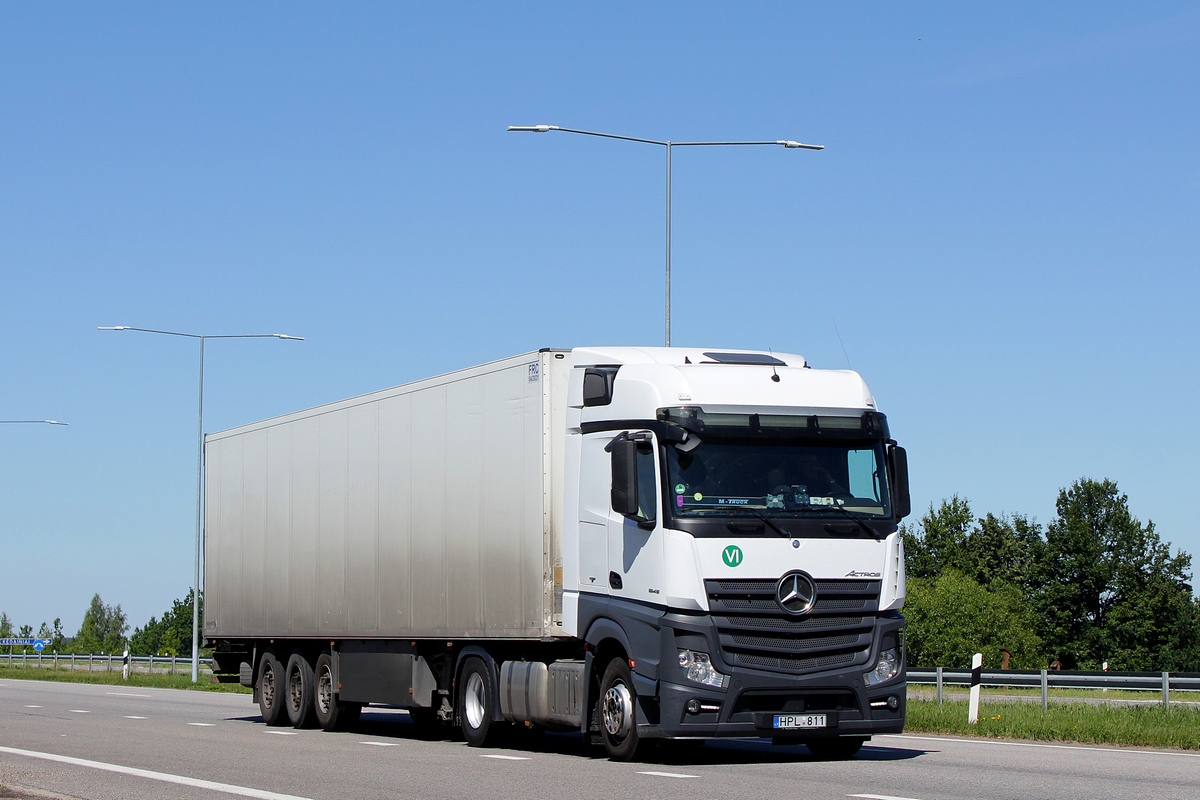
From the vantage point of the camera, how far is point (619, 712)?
14.4 meters

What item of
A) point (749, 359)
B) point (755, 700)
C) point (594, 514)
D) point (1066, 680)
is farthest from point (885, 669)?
point (1066, 680)

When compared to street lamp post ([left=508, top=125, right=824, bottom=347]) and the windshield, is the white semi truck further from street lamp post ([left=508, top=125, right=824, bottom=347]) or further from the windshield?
street lamp post ([left=508, top=125, right=824, bottom=347])

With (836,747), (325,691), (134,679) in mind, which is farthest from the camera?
(134,679)

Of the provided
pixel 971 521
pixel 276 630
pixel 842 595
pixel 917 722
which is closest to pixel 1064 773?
pixel 842 595

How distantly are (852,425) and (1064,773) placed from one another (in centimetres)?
343

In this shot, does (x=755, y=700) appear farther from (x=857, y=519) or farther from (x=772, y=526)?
(x=857, y=519)

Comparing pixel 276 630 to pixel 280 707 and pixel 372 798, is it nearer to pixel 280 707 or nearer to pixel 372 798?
pixel 280 707

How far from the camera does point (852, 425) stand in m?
14.4

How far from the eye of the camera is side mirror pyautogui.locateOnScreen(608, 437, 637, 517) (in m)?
14.0

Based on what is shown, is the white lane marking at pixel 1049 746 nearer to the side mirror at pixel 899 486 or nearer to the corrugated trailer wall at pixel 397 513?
the side mirror at pixel 899 486

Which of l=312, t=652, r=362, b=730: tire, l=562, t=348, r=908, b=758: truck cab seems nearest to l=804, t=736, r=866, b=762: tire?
l=562, t=348, r=908, b=758: truck cab

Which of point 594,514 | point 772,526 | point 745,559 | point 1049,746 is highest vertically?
point 594,514

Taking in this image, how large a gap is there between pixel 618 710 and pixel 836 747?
2277 mm

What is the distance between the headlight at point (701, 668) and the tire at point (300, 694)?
9.38 metres
